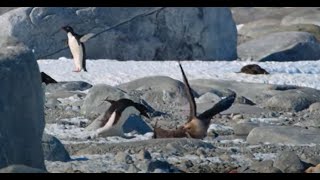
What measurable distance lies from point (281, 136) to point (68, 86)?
450 centimetres

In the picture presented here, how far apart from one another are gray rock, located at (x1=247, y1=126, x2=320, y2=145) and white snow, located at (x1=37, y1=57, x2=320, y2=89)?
4.52 meters

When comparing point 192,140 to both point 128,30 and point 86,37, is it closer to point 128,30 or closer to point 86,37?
point 86,37

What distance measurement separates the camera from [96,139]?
6.06m

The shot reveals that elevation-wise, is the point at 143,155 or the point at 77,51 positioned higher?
the point at 143,155

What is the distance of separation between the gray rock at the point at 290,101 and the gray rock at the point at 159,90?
0.92 m

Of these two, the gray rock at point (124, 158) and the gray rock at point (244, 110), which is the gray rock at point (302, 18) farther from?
the gray rock at point (124, 158)

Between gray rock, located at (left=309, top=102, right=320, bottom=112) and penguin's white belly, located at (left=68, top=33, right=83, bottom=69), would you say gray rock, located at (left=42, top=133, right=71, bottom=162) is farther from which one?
penguin's white belly, located at (left=68, top=33, right=83, bottom=69)

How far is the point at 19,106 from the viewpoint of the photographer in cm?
345

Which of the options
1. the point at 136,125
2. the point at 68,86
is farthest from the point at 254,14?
the point at 136,125

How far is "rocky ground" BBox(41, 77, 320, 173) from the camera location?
185 inches

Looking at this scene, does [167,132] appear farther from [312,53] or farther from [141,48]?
[312,53]

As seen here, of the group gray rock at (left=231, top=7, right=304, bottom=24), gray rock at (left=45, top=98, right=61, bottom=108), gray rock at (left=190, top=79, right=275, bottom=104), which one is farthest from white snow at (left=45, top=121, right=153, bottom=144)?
gray rock at (left=231, top=7, right=304, bottom=24)

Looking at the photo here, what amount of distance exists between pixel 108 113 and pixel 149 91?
109 inches
